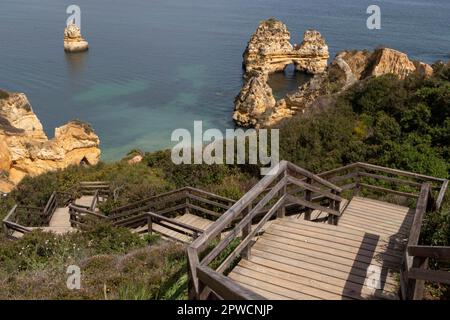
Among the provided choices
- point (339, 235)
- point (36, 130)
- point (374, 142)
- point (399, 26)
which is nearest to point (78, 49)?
point (36, 130)

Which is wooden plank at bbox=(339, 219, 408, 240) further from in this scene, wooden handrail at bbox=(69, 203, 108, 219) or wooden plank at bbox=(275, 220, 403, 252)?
wooden handrail at bbox=(69, 203, 108, 219)

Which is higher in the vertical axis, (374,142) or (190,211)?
(374,142)

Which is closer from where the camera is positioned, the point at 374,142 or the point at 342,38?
the point at 374,142

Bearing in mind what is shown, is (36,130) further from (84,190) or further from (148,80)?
(148,80)

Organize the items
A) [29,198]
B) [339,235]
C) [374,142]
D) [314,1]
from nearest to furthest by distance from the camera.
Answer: [339,235] < [374,142] < [29,198] < [314,1]

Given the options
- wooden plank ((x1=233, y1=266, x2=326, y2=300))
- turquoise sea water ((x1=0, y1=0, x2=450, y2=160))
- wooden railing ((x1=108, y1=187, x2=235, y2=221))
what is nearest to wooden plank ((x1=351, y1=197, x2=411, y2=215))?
wooden railing ((x1=108, y1=187, x2=235, y2=221))

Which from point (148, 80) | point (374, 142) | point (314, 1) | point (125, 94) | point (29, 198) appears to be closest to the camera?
point (374, 142)

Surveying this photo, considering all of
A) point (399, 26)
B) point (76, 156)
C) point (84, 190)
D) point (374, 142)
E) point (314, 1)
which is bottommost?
point (76, 156)

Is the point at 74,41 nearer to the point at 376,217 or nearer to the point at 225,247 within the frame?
the point at 376,217
